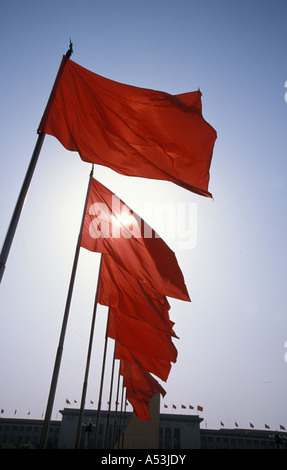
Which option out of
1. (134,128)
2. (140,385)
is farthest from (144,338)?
(140,385)

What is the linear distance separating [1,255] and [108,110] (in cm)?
289

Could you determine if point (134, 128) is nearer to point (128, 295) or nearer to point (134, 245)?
point (134, 245)

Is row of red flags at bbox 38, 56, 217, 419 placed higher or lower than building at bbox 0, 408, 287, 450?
lower

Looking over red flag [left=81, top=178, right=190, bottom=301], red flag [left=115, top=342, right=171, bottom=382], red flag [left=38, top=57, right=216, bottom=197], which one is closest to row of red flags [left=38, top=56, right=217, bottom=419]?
red flag [left=38, top=57, right=216, bottom=197]

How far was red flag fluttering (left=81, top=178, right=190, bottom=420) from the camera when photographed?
259 inches

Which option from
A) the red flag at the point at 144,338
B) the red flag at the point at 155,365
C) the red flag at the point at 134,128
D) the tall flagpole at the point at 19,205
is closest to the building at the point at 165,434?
the red flag at the point at 155,365

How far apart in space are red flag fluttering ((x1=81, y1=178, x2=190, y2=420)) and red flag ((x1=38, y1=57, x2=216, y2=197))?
5.87ft

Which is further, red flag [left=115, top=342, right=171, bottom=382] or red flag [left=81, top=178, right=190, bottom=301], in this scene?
red flag [left=115, top=342, right=171, bottom=382]

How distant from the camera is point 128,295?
8.62 metres

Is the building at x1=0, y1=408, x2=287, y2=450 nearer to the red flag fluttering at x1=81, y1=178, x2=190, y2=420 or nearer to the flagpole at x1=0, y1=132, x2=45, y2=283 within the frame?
the red flag fluttering at x1=81, y1=178, x2=190, y2=420

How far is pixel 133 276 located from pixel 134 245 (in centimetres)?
77

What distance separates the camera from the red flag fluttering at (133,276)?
6578 mm

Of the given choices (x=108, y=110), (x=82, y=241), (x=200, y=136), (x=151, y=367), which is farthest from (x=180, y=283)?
(x=151, y=367)

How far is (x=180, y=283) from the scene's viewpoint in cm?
654
